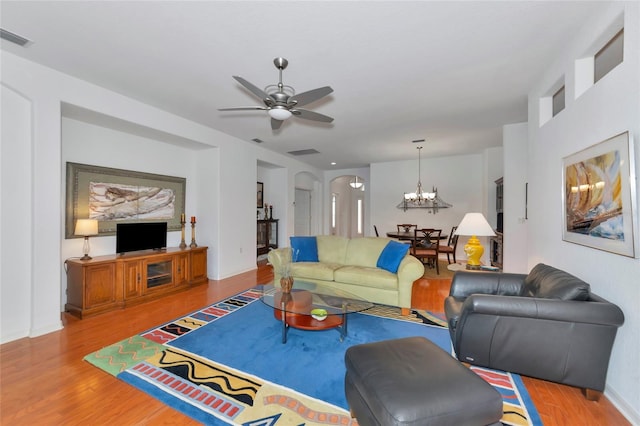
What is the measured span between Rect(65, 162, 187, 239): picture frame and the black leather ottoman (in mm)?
4119

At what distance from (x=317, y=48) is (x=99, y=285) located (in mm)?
3808

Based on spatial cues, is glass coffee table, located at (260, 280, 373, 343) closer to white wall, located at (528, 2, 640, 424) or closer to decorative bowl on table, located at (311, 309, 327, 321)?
decorative bowl on table, located at (311, 309, 327, 321)

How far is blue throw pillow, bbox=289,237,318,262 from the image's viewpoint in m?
4.54

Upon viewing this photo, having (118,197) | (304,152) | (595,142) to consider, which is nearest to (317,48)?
(595,142)

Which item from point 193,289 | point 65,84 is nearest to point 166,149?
point 65,84

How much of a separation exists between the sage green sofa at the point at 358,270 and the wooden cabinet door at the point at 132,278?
185 centimetres

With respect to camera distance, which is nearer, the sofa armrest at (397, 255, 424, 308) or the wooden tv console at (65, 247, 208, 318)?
the wooden tv console at (65, 247, 208, 318)

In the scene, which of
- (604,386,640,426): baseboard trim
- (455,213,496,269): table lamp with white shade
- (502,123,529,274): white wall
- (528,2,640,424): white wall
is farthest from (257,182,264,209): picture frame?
(604,386,640,426): baseboard trim

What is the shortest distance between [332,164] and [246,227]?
3769 millimetres

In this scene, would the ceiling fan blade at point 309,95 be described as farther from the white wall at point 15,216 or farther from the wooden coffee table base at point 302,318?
the white wall at point 15,216

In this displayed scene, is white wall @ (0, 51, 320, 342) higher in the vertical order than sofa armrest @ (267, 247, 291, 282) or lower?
higher

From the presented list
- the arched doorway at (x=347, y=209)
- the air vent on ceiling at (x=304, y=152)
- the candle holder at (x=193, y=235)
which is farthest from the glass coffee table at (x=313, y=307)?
the arched doorway at (x=347, y=209)

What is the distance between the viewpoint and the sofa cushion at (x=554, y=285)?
1.86m

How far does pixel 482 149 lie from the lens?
6527 millimetres
